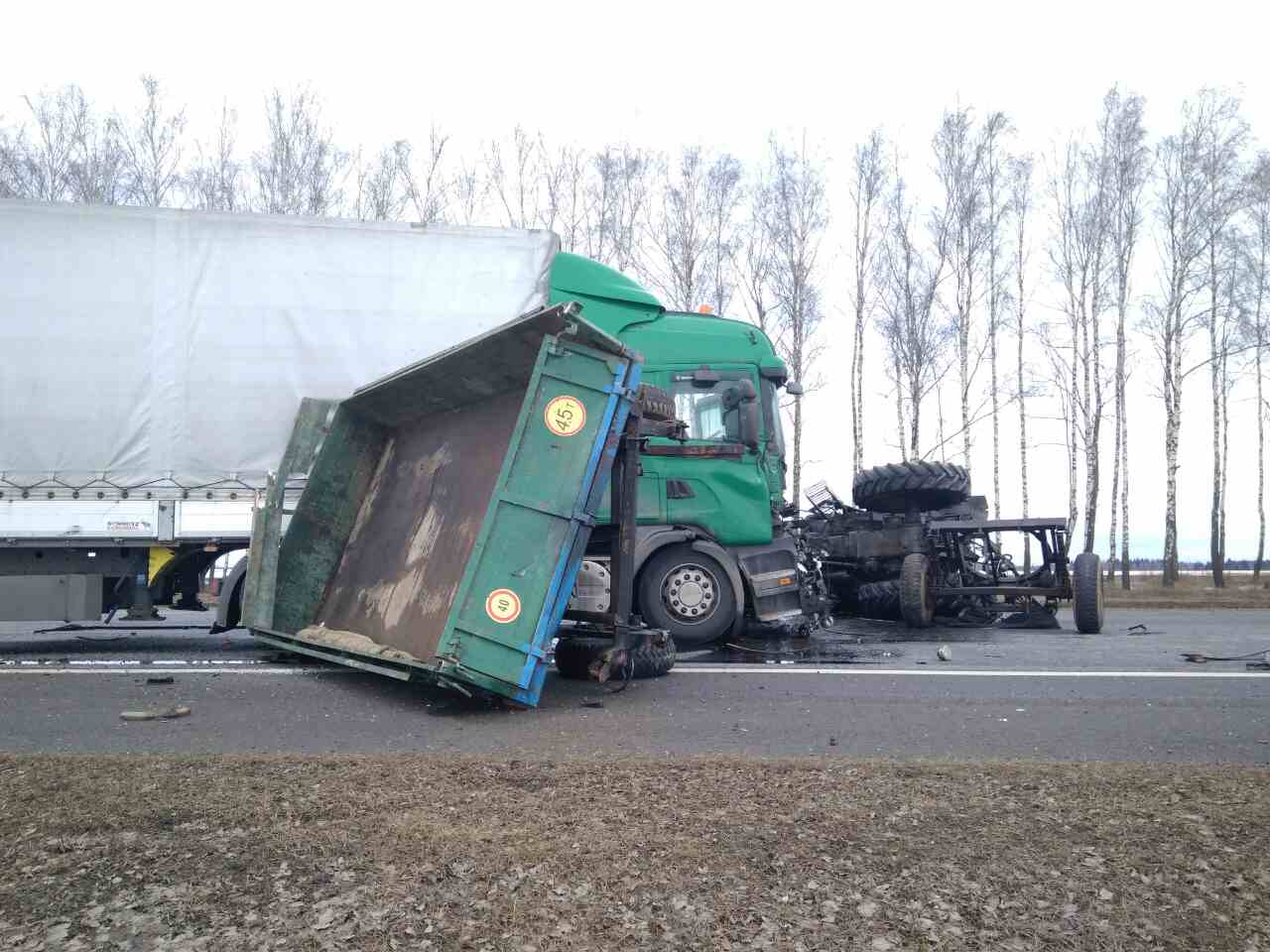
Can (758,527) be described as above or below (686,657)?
above

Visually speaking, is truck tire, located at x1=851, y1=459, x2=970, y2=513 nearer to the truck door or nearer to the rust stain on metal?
the truck door

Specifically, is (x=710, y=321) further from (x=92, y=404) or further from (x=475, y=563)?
(x=92, y=404)

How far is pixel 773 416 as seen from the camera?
1006cm

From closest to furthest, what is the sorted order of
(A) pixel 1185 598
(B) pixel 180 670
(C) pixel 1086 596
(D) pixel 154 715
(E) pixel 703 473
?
(D) pixel 154 715 < (B) pixel 180 670 < (E) pixel 703 473 < (C) pixel 1086 596 < (A) pixel 1185 598

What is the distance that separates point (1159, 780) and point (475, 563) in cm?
A: 372

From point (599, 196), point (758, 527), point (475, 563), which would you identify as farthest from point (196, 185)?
point (475, 563)

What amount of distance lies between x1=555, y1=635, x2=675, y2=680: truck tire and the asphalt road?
180mm

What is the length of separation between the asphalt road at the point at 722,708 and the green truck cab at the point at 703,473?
22.3 inches

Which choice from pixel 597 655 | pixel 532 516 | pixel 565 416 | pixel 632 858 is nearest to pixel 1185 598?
pixel 597 655

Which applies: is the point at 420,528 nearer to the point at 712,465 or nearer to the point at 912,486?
the point at 712,465

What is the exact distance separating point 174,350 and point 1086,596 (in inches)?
398

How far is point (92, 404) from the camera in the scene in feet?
29.1

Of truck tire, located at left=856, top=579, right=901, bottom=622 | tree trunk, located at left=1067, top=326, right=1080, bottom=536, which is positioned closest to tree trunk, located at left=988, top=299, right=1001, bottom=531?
tree trunk, located at left=1067, top=326, right=1080, bottom=536

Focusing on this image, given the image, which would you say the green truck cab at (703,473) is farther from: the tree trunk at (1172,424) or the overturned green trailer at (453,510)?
the tree trunk at (1172,424)
